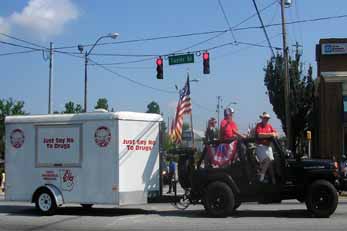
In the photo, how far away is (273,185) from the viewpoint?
14.4 metres

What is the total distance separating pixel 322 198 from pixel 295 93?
2750cm

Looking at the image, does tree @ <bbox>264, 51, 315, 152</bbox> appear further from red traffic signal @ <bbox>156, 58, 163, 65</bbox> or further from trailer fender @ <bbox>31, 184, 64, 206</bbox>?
trailer fender @ <bbox>31, 184, 64, 206</bbox>

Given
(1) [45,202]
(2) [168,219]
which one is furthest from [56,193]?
(2) [168,219]

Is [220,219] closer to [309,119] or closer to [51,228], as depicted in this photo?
[51,228]

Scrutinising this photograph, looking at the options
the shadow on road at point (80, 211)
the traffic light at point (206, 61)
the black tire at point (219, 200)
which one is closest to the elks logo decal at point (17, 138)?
the shadow on road at point (80, 211)

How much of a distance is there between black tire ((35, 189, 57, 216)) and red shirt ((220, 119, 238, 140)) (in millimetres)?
4714

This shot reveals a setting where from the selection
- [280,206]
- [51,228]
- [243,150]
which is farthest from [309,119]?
[51,228]

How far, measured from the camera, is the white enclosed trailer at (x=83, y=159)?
1558 centimetres

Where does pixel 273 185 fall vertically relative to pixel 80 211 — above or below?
above

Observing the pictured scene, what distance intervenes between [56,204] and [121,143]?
2370 mm

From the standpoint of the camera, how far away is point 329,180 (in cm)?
1419

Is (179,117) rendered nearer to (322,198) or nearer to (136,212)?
(136,212)

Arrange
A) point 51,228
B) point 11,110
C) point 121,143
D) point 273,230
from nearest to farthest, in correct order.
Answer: point 273,230, point 51,228, point 121,143, point 11,110

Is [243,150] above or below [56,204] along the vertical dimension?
above
